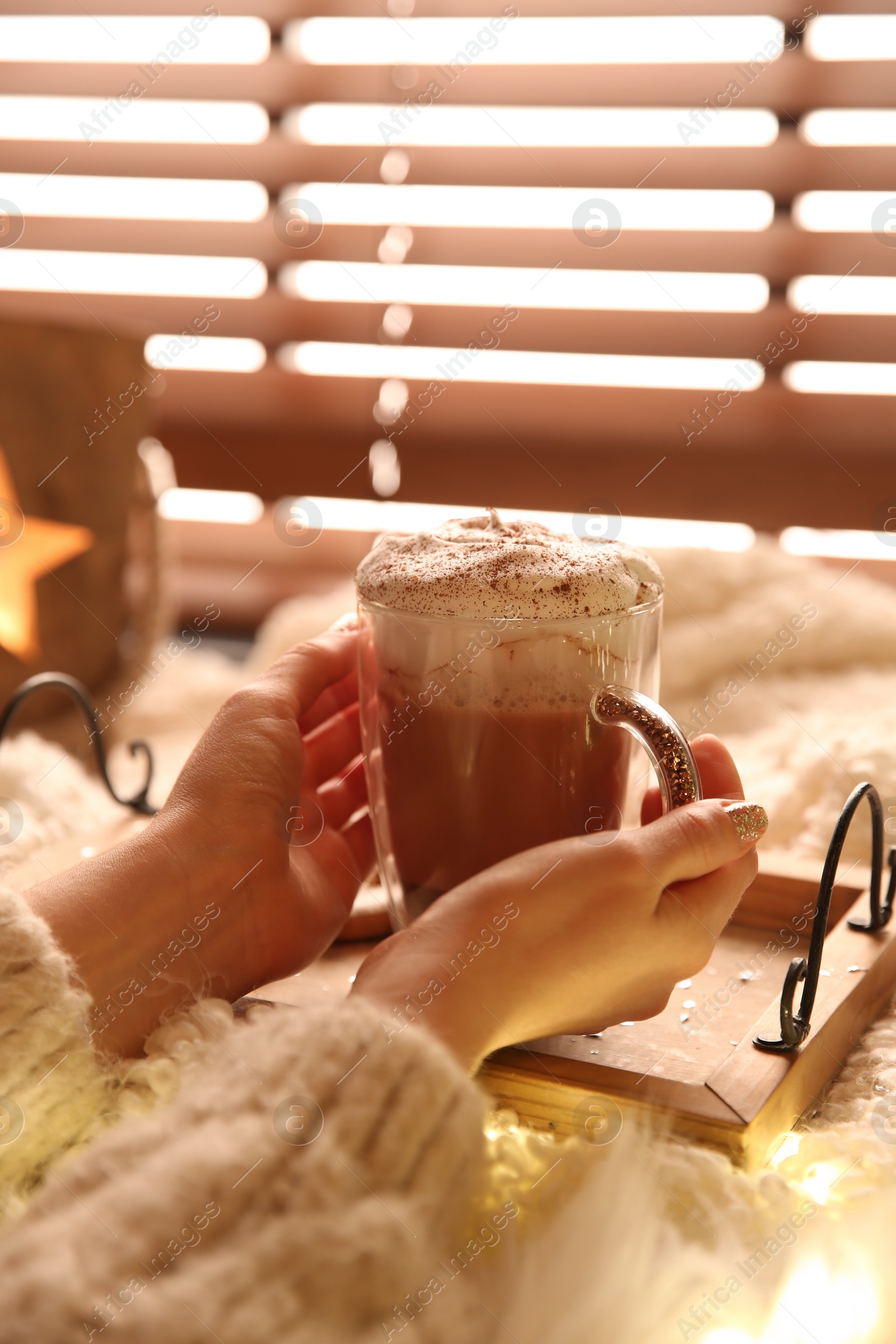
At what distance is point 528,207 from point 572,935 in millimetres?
1531

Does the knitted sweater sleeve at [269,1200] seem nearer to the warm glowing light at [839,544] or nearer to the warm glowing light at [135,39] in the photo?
the warm glowing light at [839,544]

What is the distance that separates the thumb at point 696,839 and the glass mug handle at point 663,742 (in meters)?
0.01

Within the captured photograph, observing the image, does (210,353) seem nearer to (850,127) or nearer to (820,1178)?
(850,127)

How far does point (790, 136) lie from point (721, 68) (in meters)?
0.15

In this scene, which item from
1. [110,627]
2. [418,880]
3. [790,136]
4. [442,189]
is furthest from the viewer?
[442,189]

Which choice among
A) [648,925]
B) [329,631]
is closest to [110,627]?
[329,631]

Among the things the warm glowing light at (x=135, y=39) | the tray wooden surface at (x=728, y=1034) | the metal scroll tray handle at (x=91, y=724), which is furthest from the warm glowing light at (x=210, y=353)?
the tray wooden surface at (x=728, y=1034)

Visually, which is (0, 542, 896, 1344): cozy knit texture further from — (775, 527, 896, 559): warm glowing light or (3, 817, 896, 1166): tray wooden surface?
(775, 527, 896, 559): warm glowing light

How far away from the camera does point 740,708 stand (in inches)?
51.0

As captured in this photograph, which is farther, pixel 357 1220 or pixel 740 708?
pixel 740 708

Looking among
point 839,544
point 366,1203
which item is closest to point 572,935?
point 366,1203

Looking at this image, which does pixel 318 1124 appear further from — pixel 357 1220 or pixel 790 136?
pixel 790 136

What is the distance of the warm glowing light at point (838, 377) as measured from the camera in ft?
5.74

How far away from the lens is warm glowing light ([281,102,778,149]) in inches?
68.1
